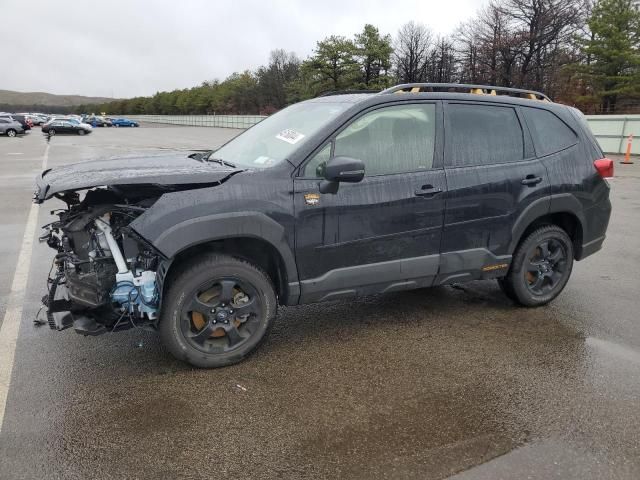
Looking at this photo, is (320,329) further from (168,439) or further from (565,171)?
(565,171)

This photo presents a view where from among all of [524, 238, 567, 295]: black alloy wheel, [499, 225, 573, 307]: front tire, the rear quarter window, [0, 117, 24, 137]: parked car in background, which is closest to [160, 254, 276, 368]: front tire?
[499, 225, 573, 307]: front tire

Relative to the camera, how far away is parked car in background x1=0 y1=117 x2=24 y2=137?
36.6 meters

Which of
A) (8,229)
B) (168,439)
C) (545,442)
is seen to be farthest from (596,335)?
(8,229)

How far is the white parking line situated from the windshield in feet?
6.93

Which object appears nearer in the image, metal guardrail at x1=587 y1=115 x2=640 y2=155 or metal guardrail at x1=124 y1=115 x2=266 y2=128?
metal guardrail at x1=587 y1=115 x2=640 y2=155

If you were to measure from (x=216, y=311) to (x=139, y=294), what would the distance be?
51cm

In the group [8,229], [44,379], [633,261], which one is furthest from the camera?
[8,229]

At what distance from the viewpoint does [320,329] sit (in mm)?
4273

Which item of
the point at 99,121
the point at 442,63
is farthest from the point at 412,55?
the point at 99,121

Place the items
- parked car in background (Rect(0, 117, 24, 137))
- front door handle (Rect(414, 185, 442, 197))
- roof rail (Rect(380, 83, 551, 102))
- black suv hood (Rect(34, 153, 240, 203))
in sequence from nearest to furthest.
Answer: black suv hood (Rect(34, 153, 240, 203))
front door handle (Rect(414, 185, 442, 197))
roof rail (Rect(380, 83, 551, 102))
parked car in background (Rect(0, 117, 24, 137))

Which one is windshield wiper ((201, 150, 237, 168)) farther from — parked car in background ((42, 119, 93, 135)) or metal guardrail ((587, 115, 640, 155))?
parked car in background ((42, 119, 93, 135))

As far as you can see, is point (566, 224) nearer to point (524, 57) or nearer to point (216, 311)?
point (216, 311)

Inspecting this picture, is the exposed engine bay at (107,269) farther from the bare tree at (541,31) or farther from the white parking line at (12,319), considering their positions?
the bare tree at (541,31)

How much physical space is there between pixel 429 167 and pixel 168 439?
2643 millimetres
